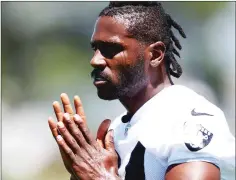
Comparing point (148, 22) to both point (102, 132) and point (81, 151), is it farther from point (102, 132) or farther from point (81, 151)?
point (81, 151)

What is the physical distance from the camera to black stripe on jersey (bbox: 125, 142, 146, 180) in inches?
161

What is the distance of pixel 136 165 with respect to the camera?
414 cm

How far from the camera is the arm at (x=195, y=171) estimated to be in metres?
3.80

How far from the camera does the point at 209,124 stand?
13.0ft

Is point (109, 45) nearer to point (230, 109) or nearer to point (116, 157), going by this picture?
point (116, 157)

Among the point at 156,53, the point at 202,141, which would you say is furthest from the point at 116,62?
the point at 202,141

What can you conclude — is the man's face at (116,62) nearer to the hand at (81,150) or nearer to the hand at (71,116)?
the hand at (71,116)

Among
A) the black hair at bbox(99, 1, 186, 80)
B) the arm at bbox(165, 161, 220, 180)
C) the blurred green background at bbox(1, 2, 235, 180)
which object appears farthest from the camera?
the blurred green background at bbox(1, 2, 235, 180)

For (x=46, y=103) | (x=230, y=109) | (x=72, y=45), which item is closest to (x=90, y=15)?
(x=72, y=45)

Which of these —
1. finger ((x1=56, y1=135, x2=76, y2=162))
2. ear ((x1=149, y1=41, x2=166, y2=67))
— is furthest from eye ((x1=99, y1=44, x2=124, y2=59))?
finger ((x1=56, y1=135, x2=76, y2=162))

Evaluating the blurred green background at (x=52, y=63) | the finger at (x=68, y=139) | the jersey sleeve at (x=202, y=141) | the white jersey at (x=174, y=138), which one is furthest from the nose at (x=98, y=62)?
the blurred green background at (x=52, y=63)

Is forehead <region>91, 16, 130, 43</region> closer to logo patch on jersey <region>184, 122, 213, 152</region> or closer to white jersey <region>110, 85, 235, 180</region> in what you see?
white jersey <region>110, 85, 235, 180</region>

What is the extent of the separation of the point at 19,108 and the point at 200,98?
843 centimetres

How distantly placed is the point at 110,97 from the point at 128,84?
0.13 metres
